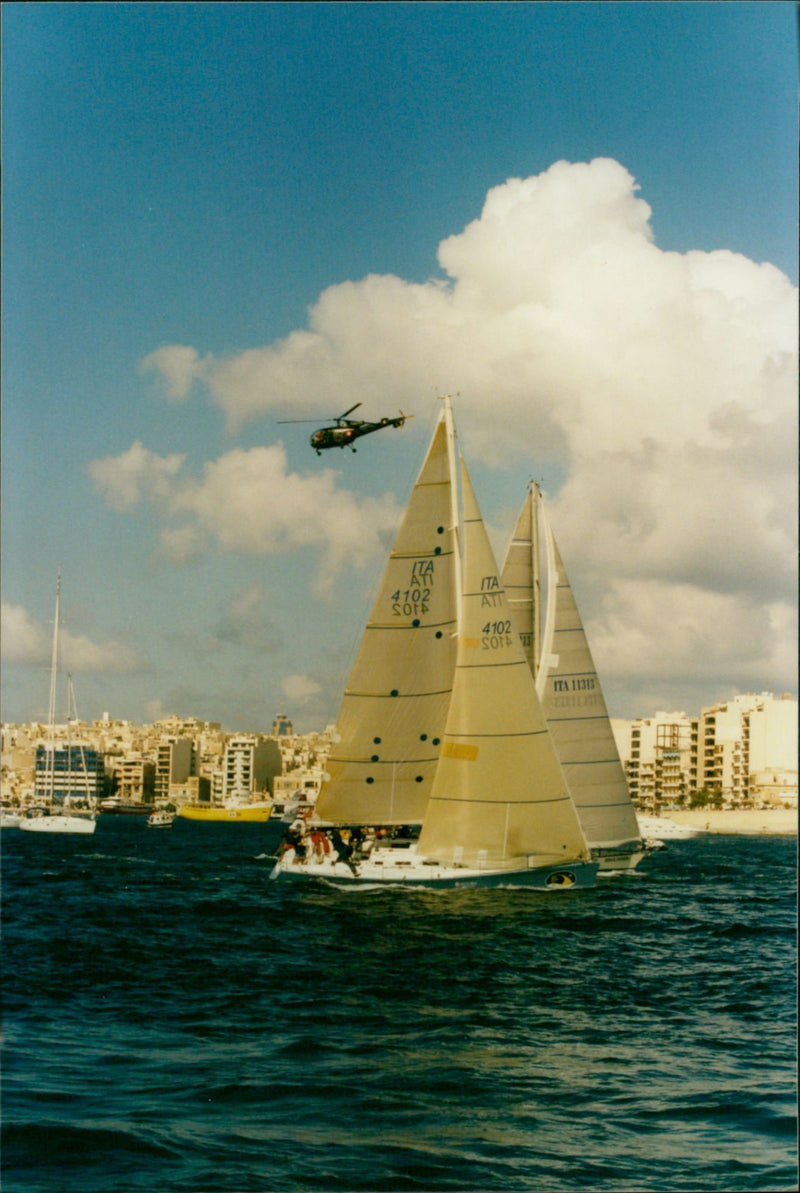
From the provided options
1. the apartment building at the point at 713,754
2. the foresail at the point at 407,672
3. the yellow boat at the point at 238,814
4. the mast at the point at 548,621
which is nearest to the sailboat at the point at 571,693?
the mast at the point at 548,621

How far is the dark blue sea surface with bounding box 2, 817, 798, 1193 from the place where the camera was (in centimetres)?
1039

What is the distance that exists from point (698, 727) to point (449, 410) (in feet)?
512

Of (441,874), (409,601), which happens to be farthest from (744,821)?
(441,874)

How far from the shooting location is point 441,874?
104 feet

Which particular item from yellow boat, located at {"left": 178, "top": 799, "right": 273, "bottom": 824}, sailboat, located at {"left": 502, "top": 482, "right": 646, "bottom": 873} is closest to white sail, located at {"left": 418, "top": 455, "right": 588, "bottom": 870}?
sailboat, located at {"left": 502, "top": 482, "right": 646, "bottom": 873}

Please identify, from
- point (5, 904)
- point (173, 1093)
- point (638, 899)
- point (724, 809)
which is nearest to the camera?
point (173, 1093)

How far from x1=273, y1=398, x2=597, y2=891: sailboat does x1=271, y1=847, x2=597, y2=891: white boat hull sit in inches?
1.4

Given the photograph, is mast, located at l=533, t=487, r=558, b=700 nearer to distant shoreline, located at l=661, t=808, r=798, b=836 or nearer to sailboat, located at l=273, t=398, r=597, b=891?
sailboat, located at l=273, t=398, r=597, b=891

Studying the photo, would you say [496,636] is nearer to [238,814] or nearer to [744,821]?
[744,821]

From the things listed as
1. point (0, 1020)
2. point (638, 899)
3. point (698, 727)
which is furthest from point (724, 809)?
point (0, 1020)

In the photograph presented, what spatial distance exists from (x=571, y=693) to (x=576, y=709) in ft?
1.83

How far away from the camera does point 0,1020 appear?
15719 millimetres

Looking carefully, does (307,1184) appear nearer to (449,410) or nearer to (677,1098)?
(677,1098)

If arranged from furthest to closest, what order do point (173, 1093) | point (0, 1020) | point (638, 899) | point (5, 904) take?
point (638, 899) < point (5, 904) < point (0, 1020) < point (173, 1093)
